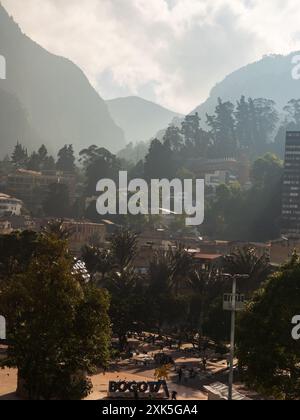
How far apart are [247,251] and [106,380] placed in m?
22.1

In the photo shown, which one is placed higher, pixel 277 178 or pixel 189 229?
pixel 277 178

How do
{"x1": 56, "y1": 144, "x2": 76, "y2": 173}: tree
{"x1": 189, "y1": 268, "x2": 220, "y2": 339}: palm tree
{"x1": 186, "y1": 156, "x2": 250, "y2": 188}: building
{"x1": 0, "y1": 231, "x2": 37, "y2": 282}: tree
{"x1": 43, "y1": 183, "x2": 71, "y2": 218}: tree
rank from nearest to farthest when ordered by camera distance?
1. {"x1": 0, "y1": 231, "x2": 37, "y2": 282}: tree
2. {"x1": 189, "y1": 268, "x2": 220, "y2": 339}: palm tree
3. {"x1": 43, "y1": 183, "x2": 71, "y2": 218}: tree
4. {"x1": 186, "y1": 156, "x2": 250, "y2": 188}: building
5. {"x1": 56, "y1": 144, "x2": 76, "y2": 173}: tree

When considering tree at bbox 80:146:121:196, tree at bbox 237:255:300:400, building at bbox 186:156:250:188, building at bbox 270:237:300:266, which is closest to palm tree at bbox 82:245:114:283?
building at bbox 270:237:300:266

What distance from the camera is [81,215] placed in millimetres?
124750

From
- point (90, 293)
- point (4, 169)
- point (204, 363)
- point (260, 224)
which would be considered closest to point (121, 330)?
point (204, 363)

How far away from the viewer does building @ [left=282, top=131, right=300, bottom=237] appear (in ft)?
350

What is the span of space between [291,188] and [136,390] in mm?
79843

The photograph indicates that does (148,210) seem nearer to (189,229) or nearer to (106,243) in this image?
(189,229)

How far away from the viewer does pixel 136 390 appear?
34844mm

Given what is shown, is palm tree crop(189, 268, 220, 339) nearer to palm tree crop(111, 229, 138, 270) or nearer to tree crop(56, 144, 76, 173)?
palm tree crop(111, 229, 138, 270)

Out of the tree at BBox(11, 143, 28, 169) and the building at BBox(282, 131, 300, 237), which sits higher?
the tree at BBox(11, 143, 28, 169)

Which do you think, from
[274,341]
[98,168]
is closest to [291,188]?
[98,168]

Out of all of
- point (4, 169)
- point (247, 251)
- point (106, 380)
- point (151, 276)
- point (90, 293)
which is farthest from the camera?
point (4, 169)

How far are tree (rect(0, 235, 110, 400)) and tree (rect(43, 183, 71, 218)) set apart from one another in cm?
9708
